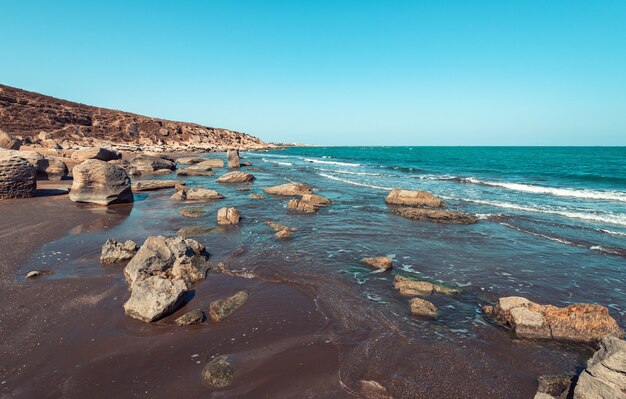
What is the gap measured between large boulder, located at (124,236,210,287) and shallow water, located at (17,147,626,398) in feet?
1.61

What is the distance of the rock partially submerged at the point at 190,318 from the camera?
6.22 meters

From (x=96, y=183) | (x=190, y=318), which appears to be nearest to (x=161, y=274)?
(x=190, y=318)

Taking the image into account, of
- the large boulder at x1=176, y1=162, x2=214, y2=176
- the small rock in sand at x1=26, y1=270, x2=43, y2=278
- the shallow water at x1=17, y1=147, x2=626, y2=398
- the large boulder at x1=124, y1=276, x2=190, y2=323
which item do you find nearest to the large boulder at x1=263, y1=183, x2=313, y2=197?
the shallow water at x1=17, y1=147, x2=626, y2=398

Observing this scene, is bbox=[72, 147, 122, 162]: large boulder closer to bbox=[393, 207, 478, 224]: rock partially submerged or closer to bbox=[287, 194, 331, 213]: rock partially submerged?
bbox=[287, 194, 331, 213]: rock partially submerged

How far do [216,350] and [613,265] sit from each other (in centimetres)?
1234

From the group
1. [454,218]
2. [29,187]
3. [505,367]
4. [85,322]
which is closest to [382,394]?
[505,367]

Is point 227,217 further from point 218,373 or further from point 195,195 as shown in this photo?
point 218,373

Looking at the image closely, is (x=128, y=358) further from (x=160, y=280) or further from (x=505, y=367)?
(x=505, y=367)

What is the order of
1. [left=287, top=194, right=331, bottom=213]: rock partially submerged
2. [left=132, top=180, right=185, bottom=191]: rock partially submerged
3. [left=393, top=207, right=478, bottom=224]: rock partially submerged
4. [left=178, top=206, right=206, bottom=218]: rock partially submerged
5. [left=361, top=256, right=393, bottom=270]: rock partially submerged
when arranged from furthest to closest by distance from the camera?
[left=132, top=180, right=185, bottom=191]: rock partially submerged → [left=287, top=194, right=331, bottom=213]: rock partially submerged → [left=393, top=207, right=478, bottom=224]: rock partially submerged → [left=178, top=206, right=206, bottom=218]: rock partially submerged → [left=361, top=256, right=393, bottom=270]: rock partially submerged

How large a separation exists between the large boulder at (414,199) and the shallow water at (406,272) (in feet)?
4.15

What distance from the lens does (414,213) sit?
16.2 meters

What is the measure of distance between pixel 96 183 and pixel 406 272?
51.6 feet

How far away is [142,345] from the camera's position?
18.4 feet

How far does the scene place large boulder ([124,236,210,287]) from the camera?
26.0 ft
